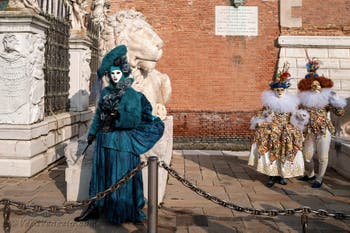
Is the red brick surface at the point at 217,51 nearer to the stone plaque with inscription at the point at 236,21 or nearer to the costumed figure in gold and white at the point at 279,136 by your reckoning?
the stone plaque with inscription at the point at 236,21

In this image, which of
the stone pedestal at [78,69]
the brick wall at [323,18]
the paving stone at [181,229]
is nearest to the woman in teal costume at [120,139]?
the paving stone at [181,229]

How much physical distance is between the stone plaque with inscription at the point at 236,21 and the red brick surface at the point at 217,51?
13cm

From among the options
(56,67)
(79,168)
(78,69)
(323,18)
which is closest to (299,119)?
(79,168)

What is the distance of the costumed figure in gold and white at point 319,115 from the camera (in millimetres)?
6000

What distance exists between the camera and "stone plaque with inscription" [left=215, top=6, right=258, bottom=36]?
38.6 feet

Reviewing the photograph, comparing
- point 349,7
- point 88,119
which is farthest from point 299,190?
point 349,7

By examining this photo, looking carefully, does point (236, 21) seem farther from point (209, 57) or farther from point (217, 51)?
point (209, 57)

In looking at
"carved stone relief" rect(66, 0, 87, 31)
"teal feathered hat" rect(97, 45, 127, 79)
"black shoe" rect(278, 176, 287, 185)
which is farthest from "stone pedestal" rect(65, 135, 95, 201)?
"carved stone relief" rect(66, 0, 87, 31)

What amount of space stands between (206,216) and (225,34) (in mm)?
8463

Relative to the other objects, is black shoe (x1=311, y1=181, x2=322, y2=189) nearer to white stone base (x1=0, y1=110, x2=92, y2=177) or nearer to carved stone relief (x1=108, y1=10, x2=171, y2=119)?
carved stone relief (x1=108, y1=10, x2=171, y2=119)

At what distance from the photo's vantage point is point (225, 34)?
1177 centimetres

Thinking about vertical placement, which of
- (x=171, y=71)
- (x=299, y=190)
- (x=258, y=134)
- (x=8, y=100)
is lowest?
(x=299, y=190)

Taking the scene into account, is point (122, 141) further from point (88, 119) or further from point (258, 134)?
point (88, 119)

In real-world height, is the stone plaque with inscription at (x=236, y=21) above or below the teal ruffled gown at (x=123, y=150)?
above
